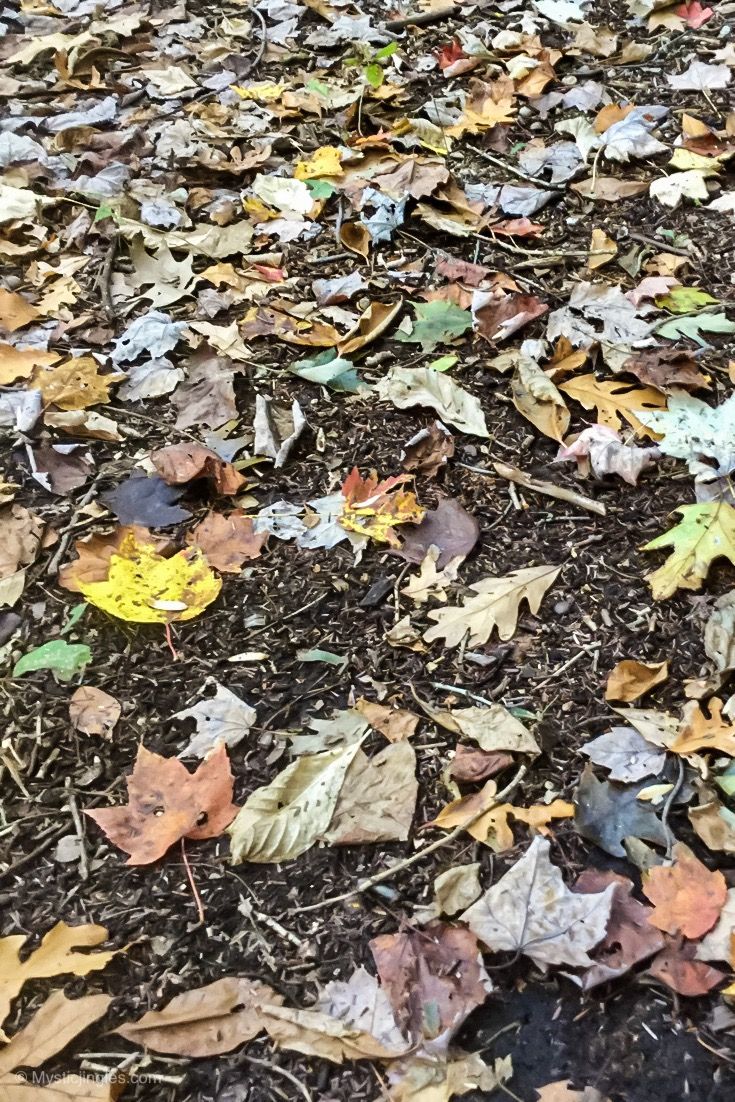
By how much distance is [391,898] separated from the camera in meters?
1.47

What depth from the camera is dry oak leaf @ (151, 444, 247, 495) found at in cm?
212

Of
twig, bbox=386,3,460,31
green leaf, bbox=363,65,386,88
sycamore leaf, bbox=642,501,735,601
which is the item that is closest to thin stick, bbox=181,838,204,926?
sycamore leaf, bbox=642,501,735,601

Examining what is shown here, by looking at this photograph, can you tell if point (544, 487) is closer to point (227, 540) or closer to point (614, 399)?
point (614, 399)

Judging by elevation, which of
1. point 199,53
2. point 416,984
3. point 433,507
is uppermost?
point 199,53

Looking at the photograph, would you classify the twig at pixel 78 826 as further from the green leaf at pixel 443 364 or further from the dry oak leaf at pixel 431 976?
the green leaf at pixel 443 364

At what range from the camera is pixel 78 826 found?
1588 mm

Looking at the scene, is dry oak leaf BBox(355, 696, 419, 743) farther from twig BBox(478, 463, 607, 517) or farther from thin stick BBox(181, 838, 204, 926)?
twig BBox(478, 463, 607, 517)

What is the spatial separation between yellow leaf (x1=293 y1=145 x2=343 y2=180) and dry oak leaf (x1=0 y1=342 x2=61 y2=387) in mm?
1149

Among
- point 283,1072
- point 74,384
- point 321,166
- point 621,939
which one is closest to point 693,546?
point 621,939

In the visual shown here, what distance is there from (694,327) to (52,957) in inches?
82.7

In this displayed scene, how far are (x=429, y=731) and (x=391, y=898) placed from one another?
1.07 ft

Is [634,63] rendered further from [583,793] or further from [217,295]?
[583,793]

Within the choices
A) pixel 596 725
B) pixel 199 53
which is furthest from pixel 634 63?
pixel 596 725

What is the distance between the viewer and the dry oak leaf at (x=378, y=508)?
79.7 inches
